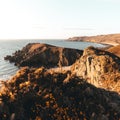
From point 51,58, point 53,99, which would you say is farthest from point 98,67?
point 51,58

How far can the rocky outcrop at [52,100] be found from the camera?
49.3ft

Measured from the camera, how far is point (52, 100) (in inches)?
624

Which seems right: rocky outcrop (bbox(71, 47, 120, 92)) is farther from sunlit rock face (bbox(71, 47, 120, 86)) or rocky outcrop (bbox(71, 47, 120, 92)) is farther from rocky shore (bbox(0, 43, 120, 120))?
rocky shore (bbox(0, 43, 120, 120))

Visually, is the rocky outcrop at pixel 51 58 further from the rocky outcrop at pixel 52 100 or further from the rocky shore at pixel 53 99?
the rocky outcrop at pixel 52 100

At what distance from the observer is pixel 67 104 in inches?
617

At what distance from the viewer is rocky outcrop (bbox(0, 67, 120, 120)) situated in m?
15.0

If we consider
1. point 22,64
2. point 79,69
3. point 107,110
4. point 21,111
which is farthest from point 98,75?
point 22,64

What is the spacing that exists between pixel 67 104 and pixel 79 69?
34828 millimetres

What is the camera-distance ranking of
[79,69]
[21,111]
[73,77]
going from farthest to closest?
[79,69] < [73,77] < [21,111]

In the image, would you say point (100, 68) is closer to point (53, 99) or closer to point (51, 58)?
point (53, 99)

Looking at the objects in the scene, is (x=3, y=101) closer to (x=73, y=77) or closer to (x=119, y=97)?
(x=73, y=77)

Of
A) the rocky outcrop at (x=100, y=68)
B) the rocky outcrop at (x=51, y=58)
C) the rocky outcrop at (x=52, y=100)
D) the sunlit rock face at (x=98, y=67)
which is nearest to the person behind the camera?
the rocky outcrop at (x=52, y=100)

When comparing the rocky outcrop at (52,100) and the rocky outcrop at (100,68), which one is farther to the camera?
the rocky outcrop at (100,68)

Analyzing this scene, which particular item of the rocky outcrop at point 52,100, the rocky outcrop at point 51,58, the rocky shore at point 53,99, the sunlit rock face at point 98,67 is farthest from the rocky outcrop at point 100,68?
the rocky outcrop at point 51,58
